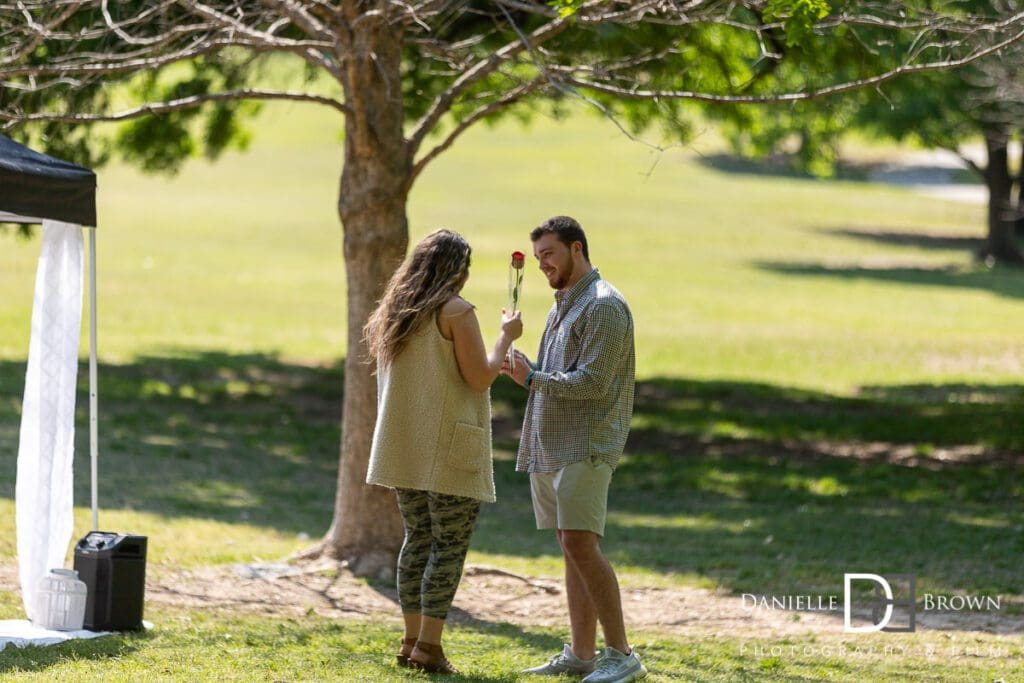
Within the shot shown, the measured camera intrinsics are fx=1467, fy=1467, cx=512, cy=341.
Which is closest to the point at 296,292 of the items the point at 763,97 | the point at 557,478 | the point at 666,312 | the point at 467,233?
the point at 666,312

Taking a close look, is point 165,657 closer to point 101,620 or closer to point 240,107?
point 101,620

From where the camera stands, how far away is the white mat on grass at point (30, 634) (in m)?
6.94

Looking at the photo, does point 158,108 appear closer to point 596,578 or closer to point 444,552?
point 444,552

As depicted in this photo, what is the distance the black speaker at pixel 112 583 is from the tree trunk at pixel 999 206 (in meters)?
29.5

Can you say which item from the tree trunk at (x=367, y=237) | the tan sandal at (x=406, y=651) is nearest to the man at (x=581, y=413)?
the tan sandal at (x=406, y=651)

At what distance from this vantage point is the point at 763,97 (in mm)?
8750

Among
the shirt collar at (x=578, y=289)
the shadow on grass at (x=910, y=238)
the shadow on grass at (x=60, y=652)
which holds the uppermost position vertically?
the shadow on grass at (x=910, y=238)

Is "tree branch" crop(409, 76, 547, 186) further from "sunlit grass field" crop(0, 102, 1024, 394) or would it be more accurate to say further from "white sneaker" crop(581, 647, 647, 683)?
"white sneaker" crop(581, 647, 647, 683)

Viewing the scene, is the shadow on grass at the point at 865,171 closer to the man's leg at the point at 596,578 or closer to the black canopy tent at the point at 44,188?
the black canopy tent at the point at 44,188

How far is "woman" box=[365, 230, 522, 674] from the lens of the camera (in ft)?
20.6

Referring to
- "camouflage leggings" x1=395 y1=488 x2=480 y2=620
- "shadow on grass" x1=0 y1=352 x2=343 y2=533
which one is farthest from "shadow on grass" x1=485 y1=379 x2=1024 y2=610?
"camouflage leggings" x1=395 y1=488 x2=480 y2=620

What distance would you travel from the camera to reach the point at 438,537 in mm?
6395

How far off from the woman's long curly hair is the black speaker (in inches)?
77.9

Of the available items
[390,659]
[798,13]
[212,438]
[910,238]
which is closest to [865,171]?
[910,238]
